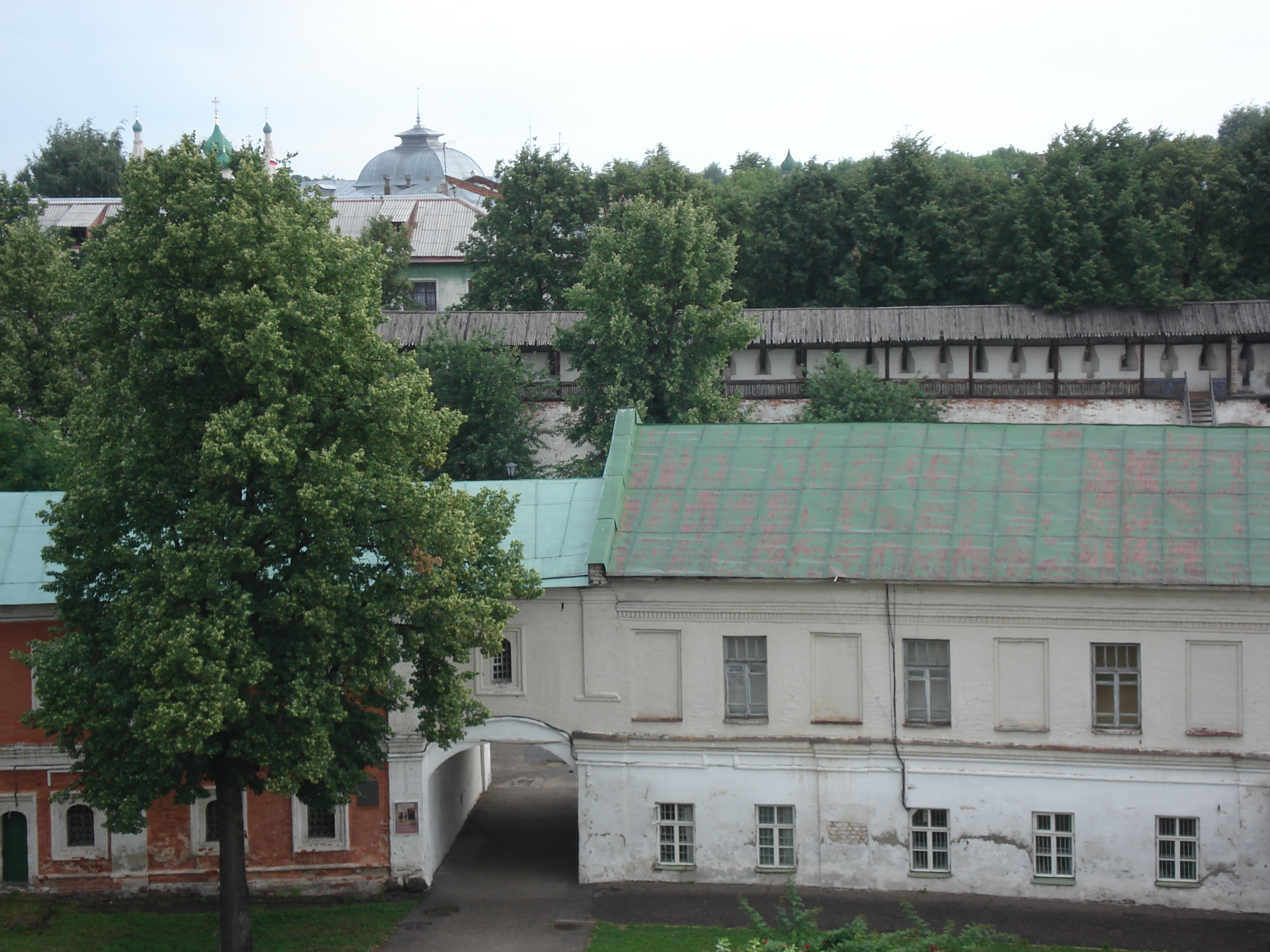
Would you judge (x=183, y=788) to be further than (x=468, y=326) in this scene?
No

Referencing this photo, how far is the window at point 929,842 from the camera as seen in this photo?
21891 millimetres

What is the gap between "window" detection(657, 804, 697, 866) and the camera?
2272 centimetres

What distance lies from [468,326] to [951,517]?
25121mm

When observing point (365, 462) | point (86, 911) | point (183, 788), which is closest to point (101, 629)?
point (183, 788)

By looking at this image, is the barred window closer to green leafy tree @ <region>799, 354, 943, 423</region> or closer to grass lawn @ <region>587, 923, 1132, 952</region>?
grass lawn @ <region>587, 923, 1132, 952</region>

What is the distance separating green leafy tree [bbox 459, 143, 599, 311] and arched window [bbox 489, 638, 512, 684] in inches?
1104

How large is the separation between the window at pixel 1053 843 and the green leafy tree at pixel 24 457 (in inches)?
842

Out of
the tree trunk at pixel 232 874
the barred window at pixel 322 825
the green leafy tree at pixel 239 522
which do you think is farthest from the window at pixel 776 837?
the tree trunk at pixel 232 874

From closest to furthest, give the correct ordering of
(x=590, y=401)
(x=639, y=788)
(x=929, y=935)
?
(x=929, y=935)
(x=639, y=788)
(x=590, y=401)

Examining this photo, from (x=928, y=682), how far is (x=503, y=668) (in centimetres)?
724

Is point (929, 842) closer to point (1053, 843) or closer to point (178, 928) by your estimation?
point (1053, 843)

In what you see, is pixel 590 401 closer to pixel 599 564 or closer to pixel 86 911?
pixel 599 564

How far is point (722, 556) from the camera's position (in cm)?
2259

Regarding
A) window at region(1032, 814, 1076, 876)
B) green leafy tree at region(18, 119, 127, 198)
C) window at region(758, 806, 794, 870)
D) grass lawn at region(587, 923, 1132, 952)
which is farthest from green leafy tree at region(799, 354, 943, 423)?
green leafy tree at region(18, 119, 127, 198)
